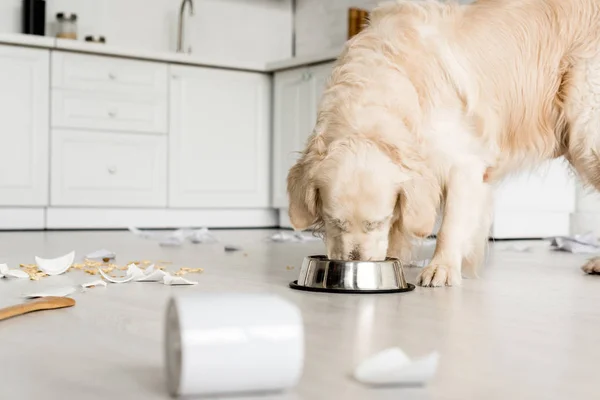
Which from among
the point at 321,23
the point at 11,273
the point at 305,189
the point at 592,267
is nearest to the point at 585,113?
the point at 592,267

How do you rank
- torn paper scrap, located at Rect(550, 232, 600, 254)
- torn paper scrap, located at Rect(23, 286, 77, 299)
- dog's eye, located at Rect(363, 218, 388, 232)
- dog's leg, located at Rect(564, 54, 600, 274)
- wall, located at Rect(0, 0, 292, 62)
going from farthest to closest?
wall, located at Rect(0, 0, 292, 62)
torn paper scrap, located at Rect(550, 232, 600, 254)
dog's leg, located at Rect(564, 54, 600, 274)
dog's eye, located at Rect(363, 218, 388, 232)
torn paper scrap, located at Rect(23, 286, 77, 299)

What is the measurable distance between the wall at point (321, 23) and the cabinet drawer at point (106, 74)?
4.87 feet

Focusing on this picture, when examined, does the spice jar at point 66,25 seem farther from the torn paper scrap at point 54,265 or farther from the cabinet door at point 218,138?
the torn paper scrap at point 54,265

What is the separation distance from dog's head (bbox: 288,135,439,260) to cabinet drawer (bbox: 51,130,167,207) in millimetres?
3341

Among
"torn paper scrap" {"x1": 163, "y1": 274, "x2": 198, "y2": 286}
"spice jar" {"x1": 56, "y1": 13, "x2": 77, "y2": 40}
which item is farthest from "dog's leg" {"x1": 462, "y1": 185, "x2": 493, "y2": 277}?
"spice jar" {"x1": 56, "y1": 13, "x2": 77, "y2": 40}

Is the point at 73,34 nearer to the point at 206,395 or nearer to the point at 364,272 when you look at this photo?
the point at 364,272

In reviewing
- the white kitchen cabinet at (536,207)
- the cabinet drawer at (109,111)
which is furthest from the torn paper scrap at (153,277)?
the cabinet drawer at (109,111)

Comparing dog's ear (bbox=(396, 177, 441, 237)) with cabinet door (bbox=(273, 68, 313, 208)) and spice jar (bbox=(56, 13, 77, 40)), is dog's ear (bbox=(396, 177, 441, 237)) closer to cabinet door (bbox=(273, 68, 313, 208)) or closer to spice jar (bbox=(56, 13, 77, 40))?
cabinet door (bbox=(273, 68, 313, 208))

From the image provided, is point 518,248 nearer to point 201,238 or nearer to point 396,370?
point 201,238

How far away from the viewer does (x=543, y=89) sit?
2689mm

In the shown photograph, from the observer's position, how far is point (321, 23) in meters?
6.62

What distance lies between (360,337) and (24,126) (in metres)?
4.23

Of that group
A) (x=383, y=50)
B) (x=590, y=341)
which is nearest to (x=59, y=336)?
(x=590, y=341)

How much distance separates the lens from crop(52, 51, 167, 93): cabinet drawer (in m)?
5.24
